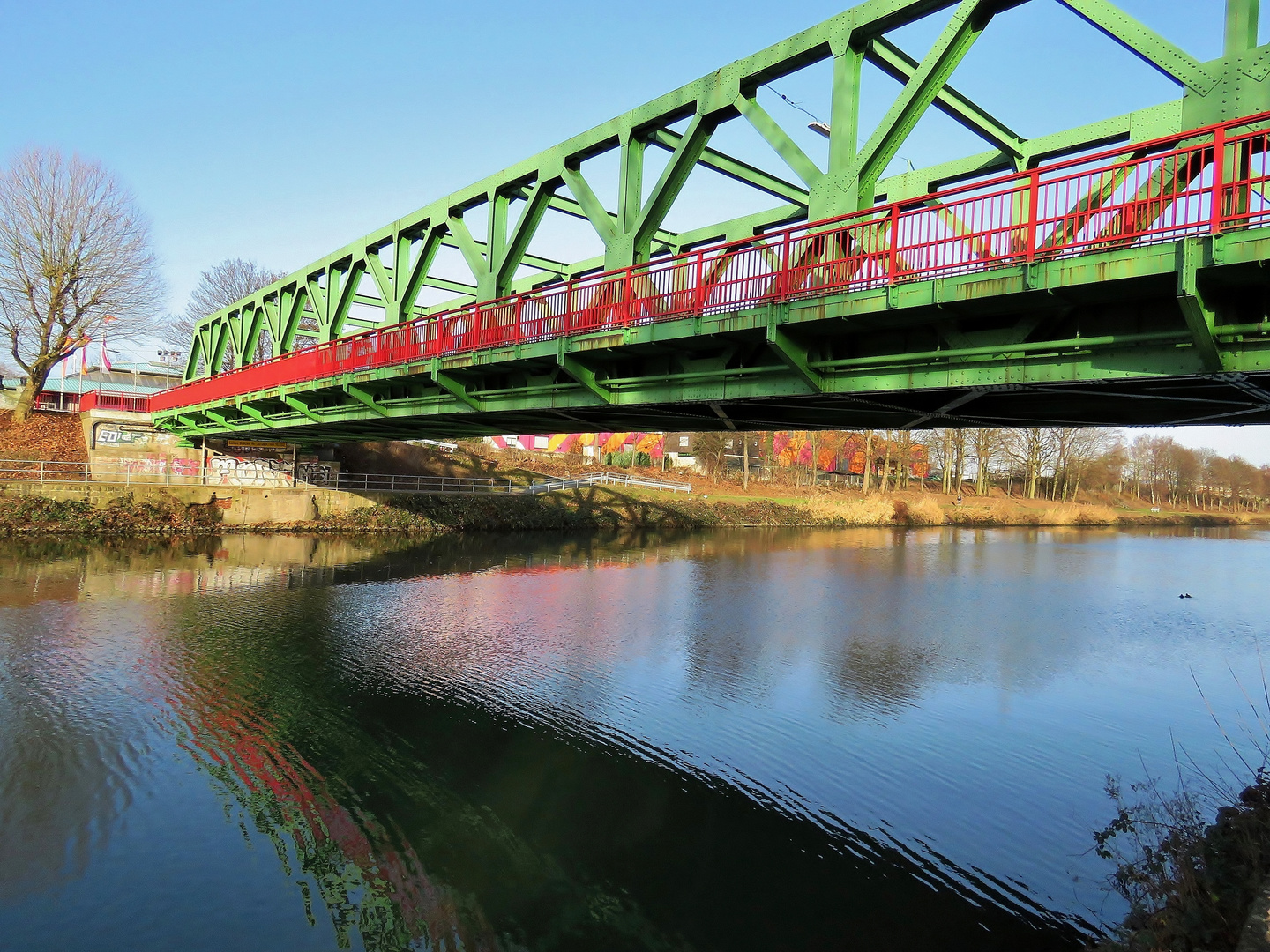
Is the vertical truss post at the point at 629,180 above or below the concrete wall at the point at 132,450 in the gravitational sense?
above

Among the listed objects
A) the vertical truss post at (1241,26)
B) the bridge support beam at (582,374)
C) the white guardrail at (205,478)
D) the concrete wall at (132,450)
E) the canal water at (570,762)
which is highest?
the vertical truss post at (1241,26)

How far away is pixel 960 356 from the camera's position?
880cm

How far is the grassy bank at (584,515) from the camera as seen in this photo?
104ft

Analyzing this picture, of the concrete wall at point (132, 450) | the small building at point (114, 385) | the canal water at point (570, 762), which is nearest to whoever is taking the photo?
the canal water at point (570, 762)

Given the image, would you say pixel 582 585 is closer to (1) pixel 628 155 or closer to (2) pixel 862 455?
(1) pixel 628 155

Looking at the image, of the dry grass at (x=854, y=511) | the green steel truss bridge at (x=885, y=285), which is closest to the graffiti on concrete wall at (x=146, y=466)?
the green steel truss bridge at (x=885, y=285)

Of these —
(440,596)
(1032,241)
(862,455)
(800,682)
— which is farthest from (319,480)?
(862,455)

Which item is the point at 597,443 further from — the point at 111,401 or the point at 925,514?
the point at 111,401

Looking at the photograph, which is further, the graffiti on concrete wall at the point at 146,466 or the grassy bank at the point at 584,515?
the graffiti on concrete wall at the point at 146,466

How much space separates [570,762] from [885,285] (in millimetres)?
7593

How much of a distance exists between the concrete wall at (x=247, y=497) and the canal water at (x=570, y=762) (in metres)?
11.3

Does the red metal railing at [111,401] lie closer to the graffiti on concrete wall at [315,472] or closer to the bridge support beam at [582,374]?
the graffiti on concrete wall at [315,472]

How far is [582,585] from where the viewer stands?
84.8 ft

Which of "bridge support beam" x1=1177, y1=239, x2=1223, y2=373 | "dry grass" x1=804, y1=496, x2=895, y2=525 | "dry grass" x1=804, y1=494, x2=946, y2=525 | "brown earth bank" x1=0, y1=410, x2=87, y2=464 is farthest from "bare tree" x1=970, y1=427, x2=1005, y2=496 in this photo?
"brown earth bank" x1=0, y1=410, x2=87, y2=464
